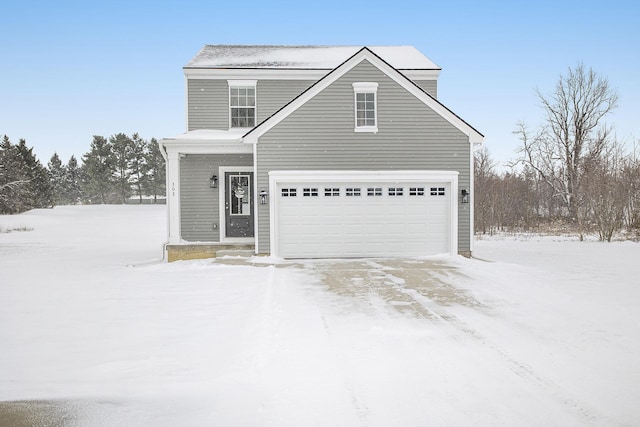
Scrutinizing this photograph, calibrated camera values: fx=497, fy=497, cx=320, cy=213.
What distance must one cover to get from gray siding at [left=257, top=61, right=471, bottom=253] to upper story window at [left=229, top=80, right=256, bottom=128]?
330cm

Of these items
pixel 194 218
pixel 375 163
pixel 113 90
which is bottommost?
pixel 194 218

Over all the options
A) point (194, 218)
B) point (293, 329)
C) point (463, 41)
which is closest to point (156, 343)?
point (293, 329)

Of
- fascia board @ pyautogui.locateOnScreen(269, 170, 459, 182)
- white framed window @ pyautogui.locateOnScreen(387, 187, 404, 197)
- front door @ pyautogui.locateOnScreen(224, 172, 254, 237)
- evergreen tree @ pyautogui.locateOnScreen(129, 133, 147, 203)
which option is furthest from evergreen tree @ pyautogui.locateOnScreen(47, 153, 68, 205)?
white framed window @ pyautogui.locateOnScreen(387, 187, 404, 197)

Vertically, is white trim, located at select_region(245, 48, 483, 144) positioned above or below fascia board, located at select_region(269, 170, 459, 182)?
above

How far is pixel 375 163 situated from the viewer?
14664 mm

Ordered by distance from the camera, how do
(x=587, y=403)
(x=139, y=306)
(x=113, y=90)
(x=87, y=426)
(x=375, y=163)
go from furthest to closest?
(x=113, y=90), (x=375, y=163), (x=139, y=306), (x=587, y=403), (x=87, y=426)

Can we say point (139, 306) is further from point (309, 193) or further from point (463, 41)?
point (463, 41)

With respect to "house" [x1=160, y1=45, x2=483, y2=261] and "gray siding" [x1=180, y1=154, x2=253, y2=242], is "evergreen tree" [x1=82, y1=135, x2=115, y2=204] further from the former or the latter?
"house" [x1=160, y1=45, x2=483, y2=261]

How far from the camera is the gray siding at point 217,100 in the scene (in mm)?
17266

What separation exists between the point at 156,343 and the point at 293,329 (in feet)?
5.60

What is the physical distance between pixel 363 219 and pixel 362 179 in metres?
1.19

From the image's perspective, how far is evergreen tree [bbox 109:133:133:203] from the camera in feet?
179

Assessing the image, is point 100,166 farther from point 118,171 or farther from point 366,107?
point 366,107

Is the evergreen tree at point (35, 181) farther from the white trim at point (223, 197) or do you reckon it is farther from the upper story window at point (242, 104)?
the white trim at point (223, 197)
